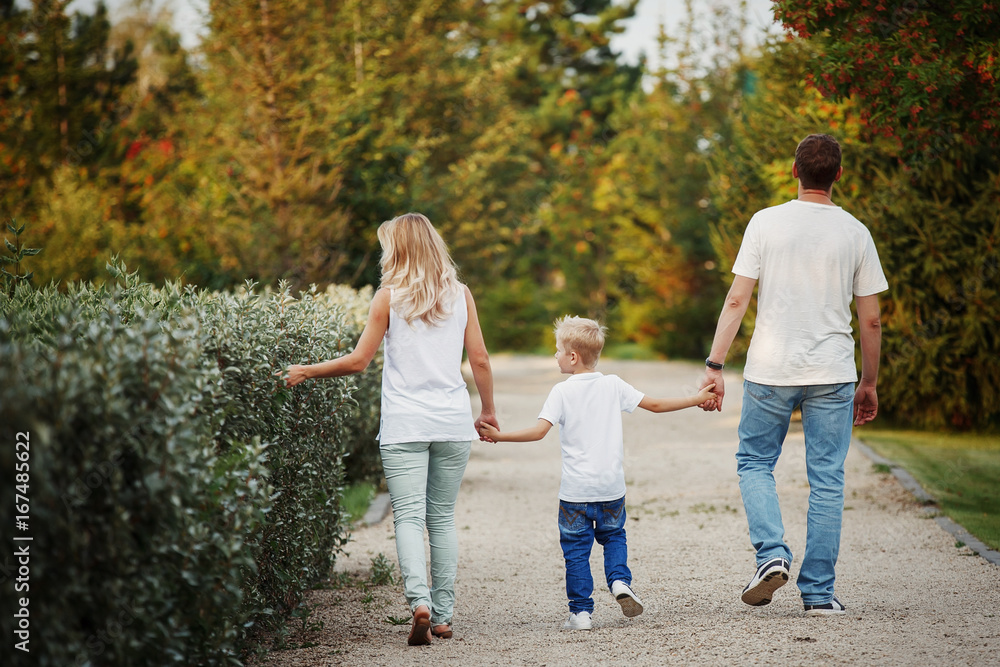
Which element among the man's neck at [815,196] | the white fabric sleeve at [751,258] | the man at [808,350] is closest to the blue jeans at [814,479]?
the man at [808,350]

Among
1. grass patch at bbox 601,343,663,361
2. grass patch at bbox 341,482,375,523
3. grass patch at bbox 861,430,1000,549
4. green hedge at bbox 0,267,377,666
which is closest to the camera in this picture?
green hedge at bbox 0,267,377,666

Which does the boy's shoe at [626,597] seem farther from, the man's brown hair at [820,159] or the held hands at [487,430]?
the man's brown hair at [820,159]

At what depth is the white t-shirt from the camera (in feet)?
15.0

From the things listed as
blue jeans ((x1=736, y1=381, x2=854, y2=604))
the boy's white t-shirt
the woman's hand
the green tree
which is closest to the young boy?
the boy's white t-shirt

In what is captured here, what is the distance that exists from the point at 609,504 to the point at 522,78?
119 feet

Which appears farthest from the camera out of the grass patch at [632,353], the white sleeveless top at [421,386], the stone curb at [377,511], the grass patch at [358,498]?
the grass patch at [632,353]

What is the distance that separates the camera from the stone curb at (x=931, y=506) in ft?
19.8

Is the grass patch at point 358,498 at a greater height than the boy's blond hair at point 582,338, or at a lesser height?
lesser

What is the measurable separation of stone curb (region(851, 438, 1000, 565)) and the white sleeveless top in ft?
11.4

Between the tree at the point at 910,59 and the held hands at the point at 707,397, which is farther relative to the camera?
the tree at the point at 910,59

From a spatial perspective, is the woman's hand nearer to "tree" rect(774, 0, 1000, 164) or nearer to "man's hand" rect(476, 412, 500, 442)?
"man's hand" rect(476, 412, 500, 442)

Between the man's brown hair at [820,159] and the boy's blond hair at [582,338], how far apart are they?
1266 millimetres

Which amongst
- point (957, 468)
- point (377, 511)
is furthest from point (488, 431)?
point (957, 468)

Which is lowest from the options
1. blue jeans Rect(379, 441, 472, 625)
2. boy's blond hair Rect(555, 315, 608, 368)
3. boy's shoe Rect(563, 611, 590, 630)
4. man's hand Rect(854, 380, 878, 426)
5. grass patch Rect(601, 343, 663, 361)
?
grass patch Rect(601, 343, 663, 361)
